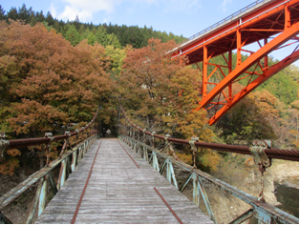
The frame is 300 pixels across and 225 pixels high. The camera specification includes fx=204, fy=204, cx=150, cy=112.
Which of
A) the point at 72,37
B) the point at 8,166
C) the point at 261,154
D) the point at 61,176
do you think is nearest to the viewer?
the point at 261,154

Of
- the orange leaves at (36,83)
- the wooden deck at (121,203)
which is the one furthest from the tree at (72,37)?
the wooden deck at (121,203)

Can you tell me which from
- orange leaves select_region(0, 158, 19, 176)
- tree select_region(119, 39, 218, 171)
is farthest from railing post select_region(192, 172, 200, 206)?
orange leaves select_region(0, 158, 19, 176)

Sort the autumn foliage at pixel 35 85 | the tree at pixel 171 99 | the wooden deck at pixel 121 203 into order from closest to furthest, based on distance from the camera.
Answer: the wooden deck at pixel 121 203 → the autumn foliage at pixel 35 85 → the tree at pixel 171 99

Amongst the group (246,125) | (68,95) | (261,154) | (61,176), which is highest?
(68,95)

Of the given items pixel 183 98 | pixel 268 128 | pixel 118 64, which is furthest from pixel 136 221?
pixel 118 64

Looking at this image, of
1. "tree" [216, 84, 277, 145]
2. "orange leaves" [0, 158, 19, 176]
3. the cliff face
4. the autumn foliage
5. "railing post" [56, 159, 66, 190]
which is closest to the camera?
"railing post" [56, 159, 66, 190]

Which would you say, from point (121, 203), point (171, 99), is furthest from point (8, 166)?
point (121, 203)

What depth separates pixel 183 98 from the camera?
14211 millimetres

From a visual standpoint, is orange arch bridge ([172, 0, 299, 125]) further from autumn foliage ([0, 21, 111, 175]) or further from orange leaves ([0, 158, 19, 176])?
orange leaves ([0, 158, 19, 176])

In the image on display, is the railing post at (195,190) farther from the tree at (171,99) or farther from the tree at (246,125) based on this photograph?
the tree at (246,125)

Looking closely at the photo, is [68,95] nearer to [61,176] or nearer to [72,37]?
[61,176]

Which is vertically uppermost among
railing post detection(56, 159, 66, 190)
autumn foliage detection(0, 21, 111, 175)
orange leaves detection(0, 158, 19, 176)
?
autumn foliage detection(0, 21, 111, 175)

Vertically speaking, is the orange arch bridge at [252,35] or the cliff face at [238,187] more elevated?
the orange arch bridge at [252,35]

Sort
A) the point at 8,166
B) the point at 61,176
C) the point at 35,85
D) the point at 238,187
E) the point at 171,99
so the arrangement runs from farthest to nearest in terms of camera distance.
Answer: the point at 238,187, the point at 171,99, the point at 35,85, the point at 8,166, the point at 61,176
